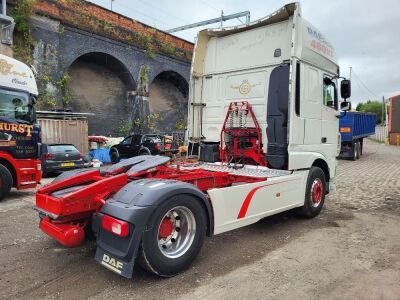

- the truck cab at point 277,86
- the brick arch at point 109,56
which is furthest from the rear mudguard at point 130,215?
the brick arch at point 109,56

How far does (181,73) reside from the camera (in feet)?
72.2

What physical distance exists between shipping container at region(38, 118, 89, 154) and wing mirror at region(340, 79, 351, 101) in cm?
1180

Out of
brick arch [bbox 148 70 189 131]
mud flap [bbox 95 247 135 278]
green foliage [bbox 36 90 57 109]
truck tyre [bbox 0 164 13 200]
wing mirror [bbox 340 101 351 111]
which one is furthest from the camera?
brick arch [bbox 148 70 189 131]

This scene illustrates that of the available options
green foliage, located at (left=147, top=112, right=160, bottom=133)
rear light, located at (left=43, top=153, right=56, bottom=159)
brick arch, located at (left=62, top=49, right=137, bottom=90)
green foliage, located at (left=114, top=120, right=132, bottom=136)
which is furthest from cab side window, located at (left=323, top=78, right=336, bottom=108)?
green foliage, located at (left=147, top=112, right=160, bottom=133)

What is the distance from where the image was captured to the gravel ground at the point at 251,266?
10.7ft

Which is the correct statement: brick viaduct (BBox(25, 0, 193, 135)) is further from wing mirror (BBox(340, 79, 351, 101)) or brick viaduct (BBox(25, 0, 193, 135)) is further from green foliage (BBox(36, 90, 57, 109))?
wing mirror (BBox(340, 79, 351, 101))

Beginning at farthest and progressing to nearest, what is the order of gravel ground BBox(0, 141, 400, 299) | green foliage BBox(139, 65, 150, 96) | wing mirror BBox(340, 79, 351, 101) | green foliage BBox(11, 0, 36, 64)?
green foliage BBox(139, 65, 150, 96) < green foliage BBox(11, 0, 36, 64) < wing mirror BBox(340, 79, 351, 101) < gravel ground BBox(0, 141, 400, 299)

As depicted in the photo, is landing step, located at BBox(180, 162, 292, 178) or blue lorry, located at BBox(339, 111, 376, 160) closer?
landing step, located at BBox(180, 162, 292, 178)

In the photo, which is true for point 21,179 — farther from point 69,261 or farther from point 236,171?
point 236,171

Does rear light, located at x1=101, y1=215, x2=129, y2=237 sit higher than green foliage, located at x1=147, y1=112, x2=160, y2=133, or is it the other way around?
green foliage, located at x1=147, y1=112, x2=160, y2=133

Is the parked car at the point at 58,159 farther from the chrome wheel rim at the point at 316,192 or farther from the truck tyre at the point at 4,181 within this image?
the chrome wheel rim at the point at 316,192

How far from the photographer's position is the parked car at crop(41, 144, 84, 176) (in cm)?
1154

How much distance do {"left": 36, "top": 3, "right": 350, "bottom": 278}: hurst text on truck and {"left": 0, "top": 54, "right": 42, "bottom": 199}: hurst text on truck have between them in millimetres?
4079

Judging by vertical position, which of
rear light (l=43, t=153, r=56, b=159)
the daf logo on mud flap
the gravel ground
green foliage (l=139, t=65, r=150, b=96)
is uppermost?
green foliage (l=139, t=65, r=150, b=96)
